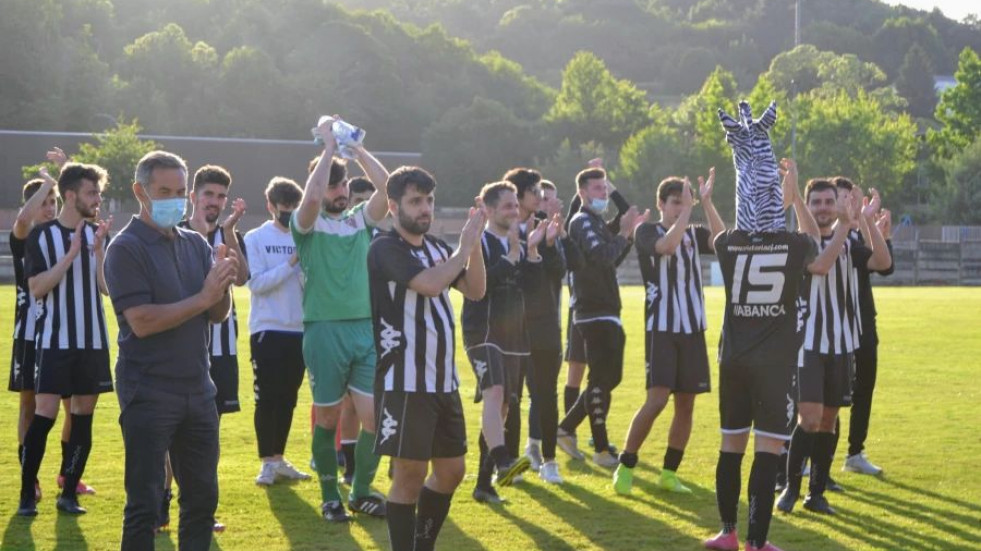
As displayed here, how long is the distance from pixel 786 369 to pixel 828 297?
2007 millimetres

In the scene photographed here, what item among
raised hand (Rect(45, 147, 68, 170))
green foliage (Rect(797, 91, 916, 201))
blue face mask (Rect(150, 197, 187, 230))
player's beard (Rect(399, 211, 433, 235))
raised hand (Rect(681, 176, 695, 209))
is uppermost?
green foliage (Rect(797, 91, 916, 201))

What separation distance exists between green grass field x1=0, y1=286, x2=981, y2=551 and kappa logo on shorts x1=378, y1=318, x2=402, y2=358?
1677mm

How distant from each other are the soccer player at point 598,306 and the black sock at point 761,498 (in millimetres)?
3049

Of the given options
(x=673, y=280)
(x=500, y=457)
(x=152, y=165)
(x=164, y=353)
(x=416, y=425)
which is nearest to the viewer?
(x=164, y=353)

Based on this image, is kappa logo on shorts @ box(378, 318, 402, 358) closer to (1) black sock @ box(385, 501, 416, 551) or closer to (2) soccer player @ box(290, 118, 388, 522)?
(1) black sock @ box(385, 501, 416, 551)

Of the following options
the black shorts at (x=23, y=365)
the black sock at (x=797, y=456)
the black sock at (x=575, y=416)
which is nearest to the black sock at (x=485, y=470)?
the black sock at (x=575, y=416)

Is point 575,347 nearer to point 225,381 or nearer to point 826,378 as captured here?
point 826,378

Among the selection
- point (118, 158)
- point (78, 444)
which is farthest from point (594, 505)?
point (118, 158)

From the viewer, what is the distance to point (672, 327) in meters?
9.96

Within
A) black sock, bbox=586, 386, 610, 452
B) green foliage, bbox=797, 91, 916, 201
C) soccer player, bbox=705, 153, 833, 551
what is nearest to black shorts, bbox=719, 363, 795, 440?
soccer player, bbox=705, 153, 833, 551

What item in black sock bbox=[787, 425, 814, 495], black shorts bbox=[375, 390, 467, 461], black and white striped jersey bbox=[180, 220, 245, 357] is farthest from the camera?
black sock bbox=[787, 425, 814, 495]

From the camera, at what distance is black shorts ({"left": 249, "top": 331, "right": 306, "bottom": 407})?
9.95 metres

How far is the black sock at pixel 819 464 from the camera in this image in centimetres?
924

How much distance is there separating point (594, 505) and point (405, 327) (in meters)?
3.06
